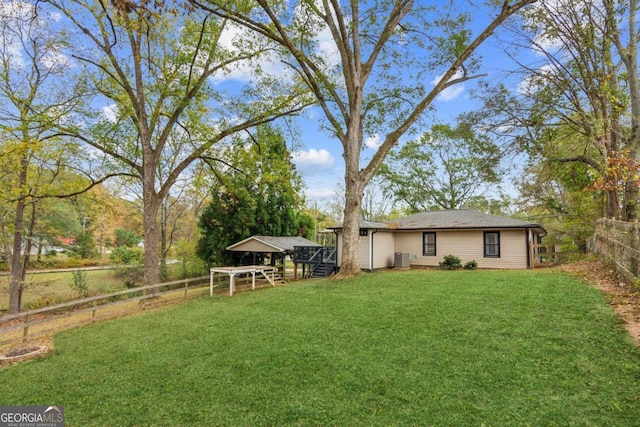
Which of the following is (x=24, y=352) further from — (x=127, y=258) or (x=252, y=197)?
(x=127, y=258)

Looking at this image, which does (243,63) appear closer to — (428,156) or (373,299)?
(373,299)

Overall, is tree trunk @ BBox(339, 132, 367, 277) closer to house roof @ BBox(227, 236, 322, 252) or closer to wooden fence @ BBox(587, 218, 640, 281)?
house roof @ BBox(227, 236, 322, 252)

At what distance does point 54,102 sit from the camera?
1286 cm

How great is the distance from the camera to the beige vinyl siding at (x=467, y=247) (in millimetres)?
15172

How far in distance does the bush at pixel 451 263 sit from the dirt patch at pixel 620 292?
5.70 meters

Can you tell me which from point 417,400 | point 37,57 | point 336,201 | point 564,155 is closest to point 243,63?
point 37,57

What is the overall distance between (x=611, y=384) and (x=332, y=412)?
294 cm

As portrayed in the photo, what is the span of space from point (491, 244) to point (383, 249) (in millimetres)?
5174

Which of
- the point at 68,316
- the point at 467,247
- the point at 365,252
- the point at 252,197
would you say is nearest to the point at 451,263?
the point at 467,247

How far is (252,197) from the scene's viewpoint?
1842 cm

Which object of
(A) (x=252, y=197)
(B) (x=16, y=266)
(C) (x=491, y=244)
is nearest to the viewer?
(B) (x=16, y=266)

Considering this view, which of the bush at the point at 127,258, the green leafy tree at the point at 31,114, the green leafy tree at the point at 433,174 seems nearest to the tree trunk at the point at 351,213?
the green leafy tree at the point at 31,114

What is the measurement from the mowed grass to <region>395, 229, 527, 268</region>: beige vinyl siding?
26.5 feet

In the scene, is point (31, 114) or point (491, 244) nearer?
point (31, 114)
